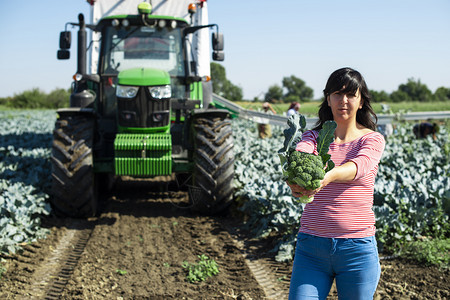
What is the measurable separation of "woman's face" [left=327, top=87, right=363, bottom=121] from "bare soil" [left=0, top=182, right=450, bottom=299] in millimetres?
2212

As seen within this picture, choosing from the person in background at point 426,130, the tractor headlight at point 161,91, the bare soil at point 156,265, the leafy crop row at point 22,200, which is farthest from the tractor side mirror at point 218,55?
the person in background at point 426,130

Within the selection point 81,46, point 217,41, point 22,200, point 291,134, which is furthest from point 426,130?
point 291,134

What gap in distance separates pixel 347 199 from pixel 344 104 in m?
0.46

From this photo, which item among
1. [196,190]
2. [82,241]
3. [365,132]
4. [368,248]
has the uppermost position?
[365,132]

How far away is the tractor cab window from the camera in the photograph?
719 cm

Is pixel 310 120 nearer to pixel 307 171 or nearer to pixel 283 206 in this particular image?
pixel 283 206

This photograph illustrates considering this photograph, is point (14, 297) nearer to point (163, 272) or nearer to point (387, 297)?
point (163, 272)

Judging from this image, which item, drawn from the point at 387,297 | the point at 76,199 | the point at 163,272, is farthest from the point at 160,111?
A: the point at 387,297

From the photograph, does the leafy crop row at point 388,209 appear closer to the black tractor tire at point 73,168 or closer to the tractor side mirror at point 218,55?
the tractor side mirror at point 218,55

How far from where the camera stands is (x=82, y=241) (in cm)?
594

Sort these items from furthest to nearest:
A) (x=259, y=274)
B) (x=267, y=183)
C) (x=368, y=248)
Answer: (x=267, y=183) → (x=259, y=274) → (x=368, y=248)

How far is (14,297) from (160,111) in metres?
3.15

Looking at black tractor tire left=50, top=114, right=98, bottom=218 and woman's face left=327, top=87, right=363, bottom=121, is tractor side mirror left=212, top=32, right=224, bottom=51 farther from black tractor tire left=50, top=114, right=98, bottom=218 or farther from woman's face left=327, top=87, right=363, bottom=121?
woman's face left=327, top=87, right=363, bottom=121

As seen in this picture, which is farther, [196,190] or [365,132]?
[196,190]
